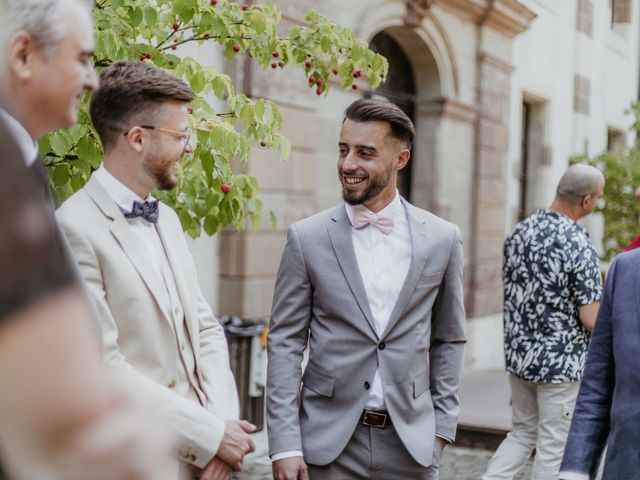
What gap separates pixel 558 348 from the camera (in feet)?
16.6

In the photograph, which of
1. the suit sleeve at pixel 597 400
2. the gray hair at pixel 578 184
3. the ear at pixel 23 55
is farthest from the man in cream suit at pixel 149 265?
the gray hair at pixel 578 184

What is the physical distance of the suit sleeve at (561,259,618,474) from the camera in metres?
2.57

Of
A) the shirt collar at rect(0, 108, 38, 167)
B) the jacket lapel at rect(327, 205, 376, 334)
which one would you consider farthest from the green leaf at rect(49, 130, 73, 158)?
the shirt collar at rect(0, 108, 38, 167)

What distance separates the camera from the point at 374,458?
10.2ft

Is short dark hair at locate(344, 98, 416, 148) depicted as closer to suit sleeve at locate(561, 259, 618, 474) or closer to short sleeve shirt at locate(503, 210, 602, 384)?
suit sleeve at locate(561, 259, 618, 474)

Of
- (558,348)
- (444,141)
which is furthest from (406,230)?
(444,141)

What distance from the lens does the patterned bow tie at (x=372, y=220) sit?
128 inches

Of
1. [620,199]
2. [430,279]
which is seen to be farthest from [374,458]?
[620,199]

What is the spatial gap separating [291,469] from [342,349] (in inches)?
18.0

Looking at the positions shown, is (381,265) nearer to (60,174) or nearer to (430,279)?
(430,279)

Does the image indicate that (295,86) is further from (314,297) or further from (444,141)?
(314,297)

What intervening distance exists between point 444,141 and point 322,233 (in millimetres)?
8094

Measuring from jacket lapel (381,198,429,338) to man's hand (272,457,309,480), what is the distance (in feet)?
1.77

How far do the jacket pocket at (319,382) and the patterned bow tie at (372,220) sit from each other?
0.57 meters
